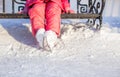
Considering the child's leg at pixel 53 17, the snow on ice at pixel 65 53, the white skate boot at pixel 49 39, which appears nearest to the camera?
the snow on ice at pixel 65 53

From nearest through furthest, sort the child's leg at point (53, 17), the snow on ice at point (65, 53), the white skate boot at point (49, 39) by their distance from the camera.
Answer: the snow on ice at point (65, 53) → the white skate boot at point (49, 39) → the child's leg at point (53, 17)

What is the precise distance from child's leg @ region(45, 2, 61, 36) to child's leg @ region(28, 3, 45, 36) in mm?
65

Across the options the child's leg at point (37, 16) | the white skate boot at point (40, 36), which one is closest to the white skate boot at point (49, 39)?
the white skate boot at point (40, 36)

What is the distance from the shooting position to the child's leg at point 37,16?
529cm

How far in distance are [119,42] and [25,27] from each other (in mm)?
1404

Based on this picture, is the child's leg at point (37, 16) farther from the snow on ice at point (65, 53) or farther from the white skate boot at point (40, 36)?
the snow on ice at point (65, 53)

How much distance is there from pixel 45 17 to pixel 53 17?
0.51ft

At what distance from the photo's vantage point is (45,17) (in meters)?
5.42

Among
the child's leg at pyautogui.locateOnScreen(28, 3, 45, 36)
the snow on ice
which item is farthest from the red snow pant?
the snow on ice

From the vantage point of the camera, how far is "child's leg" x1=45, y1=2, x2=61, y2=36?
5.24 meters

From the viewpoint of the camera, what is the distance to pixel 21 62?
4.84 meters

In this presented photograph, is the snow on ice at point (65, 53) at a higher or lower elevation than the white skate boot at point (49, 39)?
lower

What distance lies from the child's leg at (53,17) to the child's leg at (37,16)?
6cm

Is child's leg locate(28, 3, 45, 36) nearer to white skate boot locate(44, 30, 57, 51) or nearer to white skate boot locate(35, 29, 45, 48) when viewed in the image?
white skate boot locate(35, 29, 45, 48)
